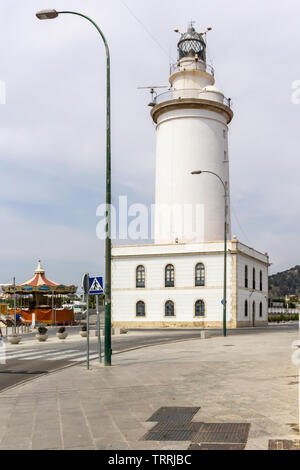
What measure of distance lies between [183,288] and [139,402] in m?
39.3

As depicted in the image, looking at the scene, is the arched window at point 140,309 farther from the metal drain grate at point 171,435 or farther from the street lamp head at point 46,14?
the metal drain grate at point 171,435

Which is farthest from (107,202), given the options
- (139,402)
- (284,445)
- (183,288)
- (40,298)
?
(40,298)

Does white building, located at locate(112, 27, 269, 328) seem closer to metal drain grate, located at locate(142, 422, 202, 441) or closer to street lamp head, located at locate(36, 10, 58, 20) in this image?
street lamp head, located at locate(36, 10, 58, 20)

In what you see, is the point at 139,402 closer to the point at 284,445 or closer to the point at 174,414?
the point at 174,414

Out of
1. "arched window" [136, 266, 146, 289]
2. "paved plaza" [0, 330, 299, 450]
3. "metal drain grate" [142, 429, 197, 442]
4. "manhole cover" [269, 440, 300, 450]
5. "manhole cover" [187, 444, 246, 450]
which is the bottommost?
"paved plaza" [0, 330, 299, 450]

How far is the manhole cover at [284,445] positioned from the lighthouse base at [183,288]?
40633 millimetres

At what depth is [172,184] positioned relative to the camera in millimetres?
49812

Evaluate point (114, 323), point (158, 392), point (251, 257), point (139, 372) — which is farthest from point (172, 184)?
point (158, 392)

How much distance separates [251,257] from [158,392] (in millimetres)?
42409

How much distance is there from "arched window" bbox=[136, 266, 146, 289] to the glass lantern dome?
20.9 metres

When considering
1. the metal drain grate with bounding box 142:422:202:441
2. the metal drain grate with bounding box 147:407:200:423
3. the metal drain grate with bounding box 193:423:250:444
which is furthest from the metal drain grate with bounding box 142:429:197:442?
the metal drain grate with bounding box 147:407:200:423

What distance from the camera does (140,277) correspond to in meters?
50.2

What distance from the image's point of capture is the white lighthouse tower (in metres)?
49.1
